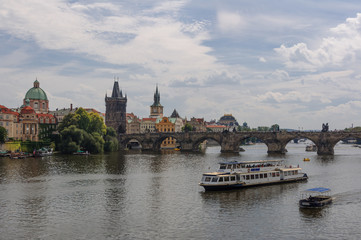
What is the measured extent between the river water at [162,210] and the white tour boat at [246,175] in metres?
1.83

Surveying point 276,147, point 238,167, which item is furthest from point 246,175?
point 276,147

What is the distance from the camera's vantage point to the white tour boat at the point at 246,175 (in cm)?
7544

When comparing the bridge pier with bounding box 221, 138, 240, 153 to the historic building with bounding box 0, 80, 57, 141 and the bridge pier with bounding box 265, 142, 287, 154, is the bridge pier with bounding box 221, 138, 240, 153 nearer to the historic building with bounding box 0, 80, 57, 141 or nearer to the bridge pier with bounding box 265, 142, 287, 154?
the bridge pier with bounding box 265, 142, 287, 154

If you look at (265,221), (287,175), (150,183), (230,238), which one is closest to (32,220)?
(230,238)

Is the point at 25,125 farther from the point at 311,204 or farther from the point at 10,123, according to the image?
the point at 311,204

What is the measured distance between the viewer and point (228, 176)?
76.9 meters

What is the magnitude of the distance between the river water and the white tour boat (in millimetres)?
1834

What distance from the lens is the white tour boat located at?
247ft

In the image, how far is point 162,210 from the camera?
58938 mm

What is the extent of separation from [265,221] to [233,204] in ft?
34.8

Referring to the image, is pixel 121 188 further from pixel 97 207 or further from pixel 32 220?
pixel 32 220

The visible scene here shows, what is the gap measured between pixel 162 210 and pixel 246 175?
25.5 metres

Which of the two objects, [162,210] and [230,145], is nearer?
[162,210]

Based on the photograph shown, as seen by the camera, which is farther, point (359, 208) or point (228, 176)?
point (228, 176)
